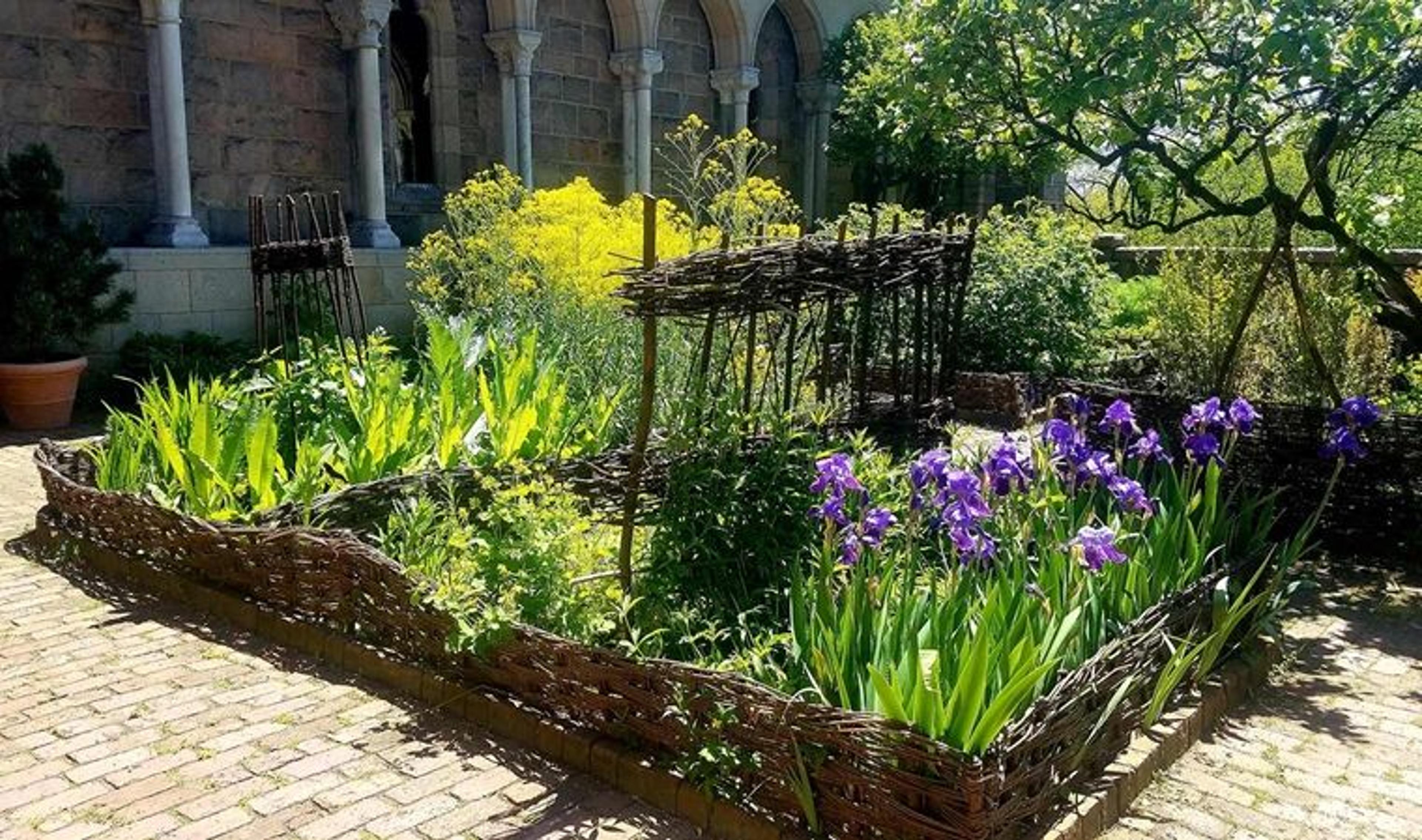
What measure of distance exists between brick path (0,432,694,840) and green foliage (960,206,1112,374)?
23.5 ft

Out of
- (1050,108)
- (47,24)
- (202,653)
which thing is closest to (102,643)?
(202,653)

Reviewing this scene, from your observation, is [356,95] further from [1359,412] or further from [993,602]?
[993,602]

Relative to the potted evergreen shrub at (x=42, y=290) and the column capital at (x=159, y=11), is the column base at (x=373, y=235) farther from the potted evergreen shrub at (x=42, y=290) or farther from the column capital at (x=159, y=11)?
the potted evergreen shrub at (x=42, y=290)

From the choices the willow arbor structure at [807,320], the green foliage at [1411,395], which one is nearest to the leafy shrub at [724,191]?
the willow arbor structure at [807,320]

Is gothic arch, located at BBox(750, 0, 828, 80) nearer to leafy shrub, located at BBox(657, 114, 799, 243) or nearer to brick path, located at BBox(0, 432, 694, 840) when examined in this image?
leafy shrub, located at BBox(657, 114, 799, 243)

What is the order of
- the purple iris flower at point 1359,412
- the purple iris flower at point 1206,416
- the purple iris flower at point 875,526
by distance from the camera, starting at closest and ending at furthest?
the purple iris flower at point 875,526
the purple iris flower at point 1206,416
the purple iris flower at point 1359,412

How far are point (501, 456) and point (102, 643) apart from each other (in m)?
1.70

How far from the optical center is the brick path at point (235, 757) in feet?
9.16

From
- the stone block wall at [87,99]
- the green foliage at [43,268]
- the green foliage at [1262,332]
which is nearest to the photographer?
the green foliage at [1262,332]

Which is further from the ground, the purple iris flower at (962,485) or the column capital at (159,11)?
the column capital at (159,11)

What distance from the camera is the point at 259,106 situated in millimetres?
10492

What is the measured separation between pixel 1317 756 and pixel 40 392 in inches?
321

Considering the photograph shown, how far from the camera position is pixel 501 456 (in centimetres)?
504

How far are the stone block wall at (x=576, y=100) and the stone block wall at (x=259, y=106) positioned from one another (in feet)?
8.25
